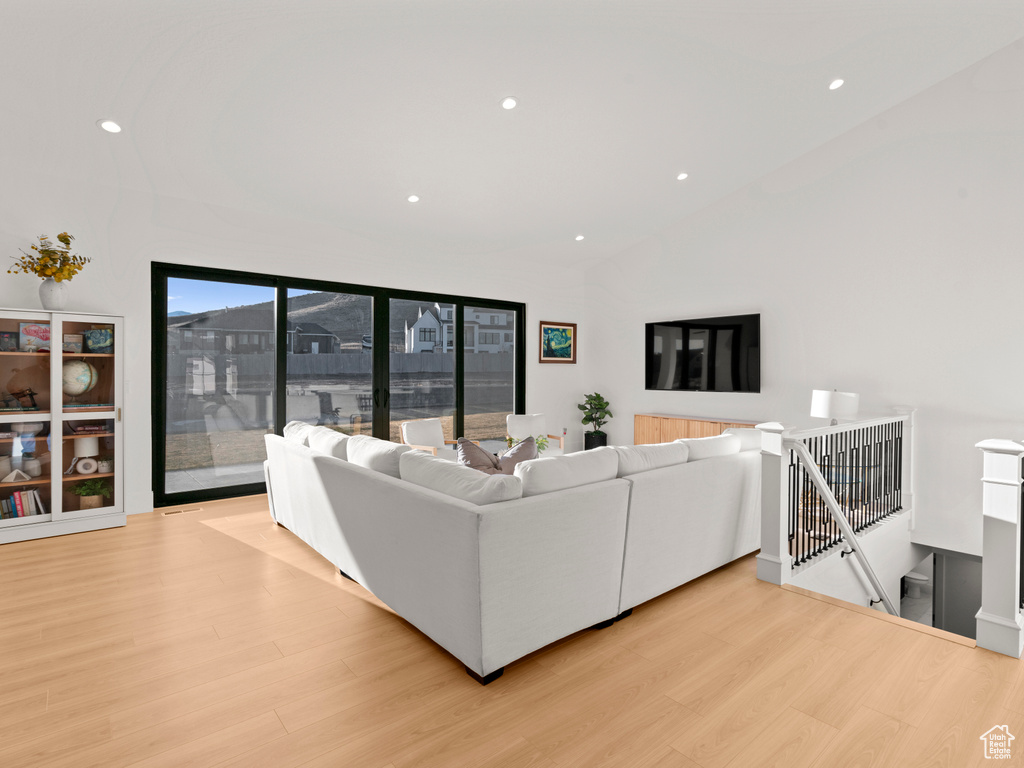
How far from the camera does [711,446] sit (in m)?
3.20

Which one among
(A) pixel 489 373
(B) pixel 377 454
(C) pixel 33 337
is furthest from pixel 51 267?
(A) pixel 489 373

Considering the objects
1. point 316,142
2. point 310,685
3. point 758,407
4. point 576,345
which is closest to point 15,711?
point 310,685

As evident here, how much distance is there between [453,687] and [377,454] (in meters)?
1.21

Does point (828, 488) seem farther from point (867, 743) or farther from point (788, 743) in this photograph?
point (788, 743)

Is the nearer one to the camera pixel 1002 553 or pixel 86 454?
pixel 1002 553

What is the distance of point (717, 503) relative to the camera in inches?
123

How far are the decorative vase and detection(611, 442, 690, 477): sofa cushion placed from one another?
13.9 feet

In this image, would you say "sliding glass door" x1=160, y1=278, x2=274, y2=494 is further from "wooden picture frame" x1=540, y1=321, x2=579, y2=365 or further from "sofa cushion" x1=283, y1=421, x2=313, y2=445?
"wooden picture frame" x1=540, y1=321, x2=579, y2=365

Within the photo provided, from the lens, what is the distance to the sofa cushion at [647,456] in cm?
270

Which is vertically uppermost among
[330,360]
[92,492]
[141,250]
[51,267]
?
[141,250]

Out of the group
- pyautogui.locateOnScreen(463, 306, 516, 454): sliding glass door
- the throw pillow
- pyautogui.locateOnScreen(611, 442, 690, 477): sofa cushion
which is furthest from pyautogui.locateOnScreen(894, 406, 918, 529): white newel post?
pyautogui.locateOnScreen(463, 306, 516, 454): sliding glass door

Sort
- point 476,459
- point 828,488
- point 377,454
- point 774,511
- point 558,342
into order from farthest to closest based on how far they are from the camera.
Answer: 1. point 558,342
2. point 828,488
3. point 774,511
4. point 476,459
5. point 377,454

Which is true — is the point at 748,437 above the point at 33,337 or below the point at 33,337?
below

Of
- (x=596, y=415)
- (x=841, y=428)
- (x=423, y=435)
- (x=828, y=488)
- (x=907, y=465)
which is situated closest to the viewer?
(x=828, y=488)
